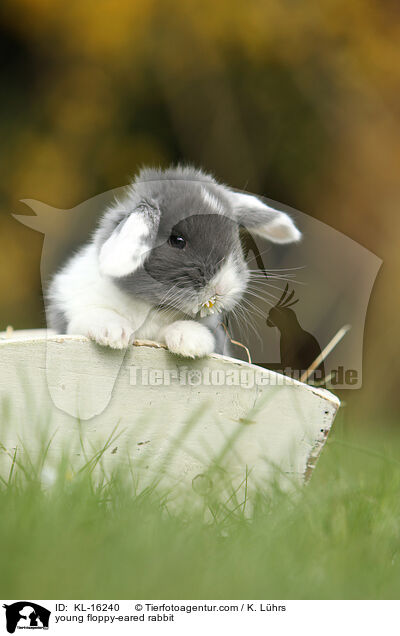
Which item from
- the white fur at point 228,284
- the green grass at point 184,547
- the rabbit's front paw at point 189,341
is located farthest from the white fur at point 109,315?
the green grass at point 184,547

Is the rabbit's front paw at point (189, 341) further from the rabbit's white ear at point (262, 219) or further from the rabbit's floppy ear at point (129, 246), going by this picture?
the rabbit's white ear at point (262, 219)

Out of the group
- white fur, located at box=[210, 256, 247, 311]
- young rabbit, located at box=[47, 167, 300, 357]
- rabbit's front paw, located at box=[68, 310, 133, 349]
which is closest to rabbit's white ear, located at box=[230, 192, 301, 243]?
young rabbit, located at box=[47, 167, 300, 357]

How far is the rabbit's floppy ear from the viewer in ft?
5.54

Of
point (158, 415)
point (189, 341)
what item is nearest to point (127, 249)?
point (189, 341)

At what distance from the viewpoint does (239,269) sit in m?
1.88

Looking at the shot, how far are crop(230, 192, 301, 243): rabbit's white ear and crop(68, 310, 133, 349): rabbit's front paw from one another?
0.50 meters

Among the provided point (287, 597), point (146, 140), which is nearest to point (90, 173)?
point (146, 140)

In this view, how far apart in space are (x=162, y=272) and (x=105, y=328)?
0.23 meters

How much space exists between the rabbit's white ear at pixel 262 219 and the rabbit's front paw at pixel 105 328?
500mm

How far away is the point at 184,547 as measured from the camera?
1.31 meters
